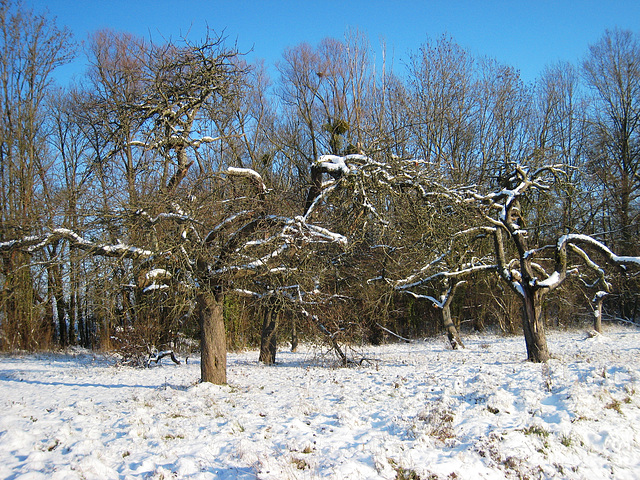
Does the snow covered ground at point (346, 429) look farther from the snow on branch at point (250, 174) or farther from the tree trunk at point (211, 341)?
the snow on branch at point (250, 174)

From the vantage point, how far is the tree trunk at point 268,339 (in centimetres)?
1184

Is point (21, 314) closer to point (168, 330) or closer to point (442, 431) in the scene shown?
point (168, 330)

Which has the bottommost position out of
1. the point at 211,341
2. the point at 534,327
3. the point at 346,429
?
the point at 346,429

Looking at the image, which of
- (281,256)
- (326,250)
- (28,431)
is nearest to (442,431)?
(281,256)

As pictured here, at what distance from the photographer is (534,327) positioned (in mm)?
9180

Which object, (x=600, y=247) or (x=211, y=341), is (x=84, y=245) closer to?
(x=211, y=341)

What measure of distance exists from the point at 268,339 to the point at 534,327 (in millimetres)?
6452

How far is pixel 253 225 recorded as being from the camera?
24.6 ft

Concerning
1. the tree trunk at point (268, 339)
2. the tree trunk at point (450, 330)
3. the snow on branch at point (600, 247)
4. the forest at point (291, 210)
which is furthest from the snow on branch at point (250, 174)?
the tree trunk at point (450, 330)

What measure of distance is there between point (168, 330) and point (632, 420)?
12283 millimetres

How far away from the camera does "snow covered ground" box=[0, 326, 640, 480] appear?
4.02 meters

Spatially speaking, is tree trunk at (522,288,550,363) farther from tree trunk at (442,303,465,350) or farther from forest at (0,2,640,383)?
tree trunk at (442,303,465,350)

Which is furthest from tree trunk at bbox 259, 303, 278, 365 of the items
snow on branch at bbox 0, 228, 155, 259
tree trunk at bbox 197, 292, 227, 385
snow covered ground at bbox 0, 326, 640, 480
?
snow on branch at bbox 0, 228, 155, 259

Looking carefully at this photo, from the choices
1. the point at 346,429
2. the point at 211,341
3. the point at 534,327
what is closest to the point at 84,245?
the point at 211,341
